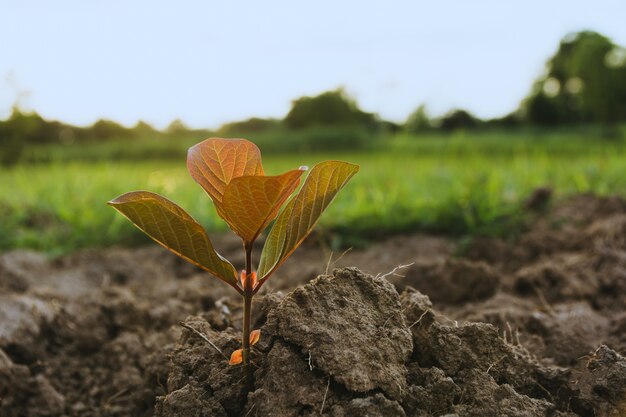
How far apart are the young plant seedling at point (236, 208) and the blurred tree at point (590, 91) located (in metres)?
22.3

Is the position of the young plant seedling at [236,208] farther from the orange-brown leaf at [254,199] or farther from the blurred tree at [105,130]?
the blurred tree at [105,130]

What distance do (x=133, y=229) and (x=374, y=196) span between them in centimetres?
181

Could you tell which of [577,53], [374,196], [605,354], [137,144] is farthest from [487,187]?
[577,53]

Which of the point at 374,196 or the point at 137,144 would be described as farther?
the point at 137,144

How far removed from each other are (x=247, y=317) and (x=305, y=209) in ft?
0.86

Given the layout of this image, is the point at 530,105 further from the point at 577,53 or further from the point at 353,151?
the point at 353,151

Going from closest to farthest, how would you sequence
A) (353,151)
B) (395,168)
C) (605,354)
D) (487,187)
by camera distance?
(605,354) → (487,187) → (395,168) → (353,151)

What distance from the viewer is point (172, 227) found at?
1.23m

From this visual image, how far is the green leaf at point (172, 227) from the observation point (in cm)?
119

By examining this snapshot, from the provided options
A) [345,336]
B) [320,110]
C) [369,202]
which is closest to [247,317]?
[345,336]

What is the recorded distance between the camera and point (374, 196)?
4.60 metres

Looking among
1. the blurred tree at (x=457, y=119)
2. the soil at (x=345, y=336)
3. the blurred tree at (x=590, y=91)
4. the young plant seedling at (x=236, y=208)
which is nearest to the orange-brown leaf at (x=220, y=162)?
the young plant seedling at (x=236, y=208)

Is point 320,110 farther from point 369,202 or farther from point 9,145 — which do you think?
point 369,202

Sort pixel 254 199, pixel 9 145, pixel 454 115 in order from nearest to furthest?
pixel 254 199
pixel 9 145
pixel 454 115
